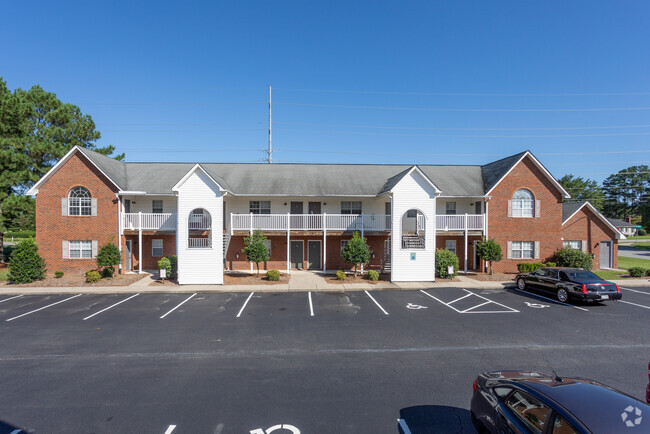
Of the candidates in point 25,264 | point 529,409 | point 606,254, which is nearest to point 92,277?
point 25,264

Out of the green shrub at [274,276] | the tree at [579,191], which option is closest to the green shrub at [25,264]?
the green shrub at [274,276]

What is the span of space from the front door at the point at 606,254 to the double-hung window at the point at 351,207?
19962 millimetres

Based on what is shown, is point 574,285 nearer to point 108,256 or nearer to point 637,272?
point 637,272

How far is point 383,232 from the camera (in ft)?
71.7

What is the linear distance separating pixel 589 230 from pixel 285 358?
2741 centimetres

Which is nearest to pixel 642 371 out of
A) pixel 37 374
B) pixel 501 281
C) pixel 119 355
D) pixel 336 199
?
pixel 501 281

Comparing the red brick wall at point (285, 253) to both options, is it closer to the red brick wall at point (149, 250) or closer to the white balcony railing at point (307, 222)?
the white balcony railing at point (307, 222)

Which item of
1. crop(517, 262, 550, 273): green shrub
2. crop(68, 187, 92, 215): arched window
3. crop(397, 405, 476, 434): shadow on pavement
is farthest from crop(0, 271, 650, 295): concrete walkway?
crop(397, 405, 476, 434): shadow on pavement

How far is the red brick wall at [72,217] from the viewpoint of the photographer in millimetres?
20734

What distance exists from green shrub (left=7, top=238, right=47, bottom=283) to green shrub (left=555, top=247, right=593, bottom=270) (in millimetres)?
33691

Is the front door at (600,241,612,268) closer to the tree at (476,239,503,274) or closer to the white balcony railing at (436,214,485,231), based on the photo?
the tree at (476,239,503,274)

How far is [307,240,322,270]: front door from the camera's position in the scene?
77.6 feet

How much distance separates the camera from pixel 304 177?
2488cm

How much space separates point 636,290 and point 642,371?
1325cm
